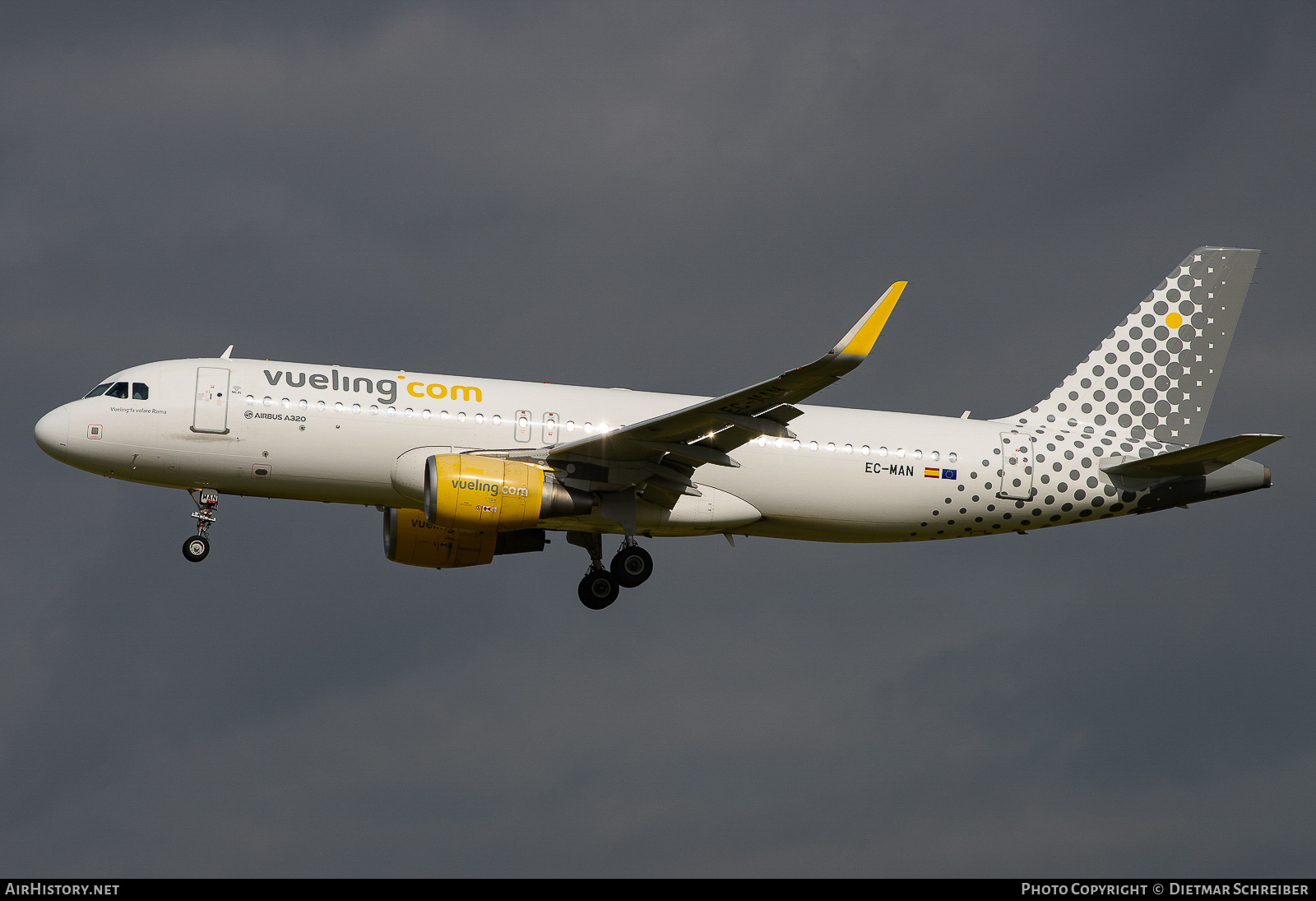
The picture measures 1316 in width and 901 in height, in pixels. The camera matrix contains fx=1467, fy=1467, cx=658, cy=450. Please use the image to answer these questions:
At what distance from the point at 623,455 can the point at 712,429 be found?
2.01 meters

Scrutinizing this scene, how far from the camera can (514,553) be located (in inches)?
1331

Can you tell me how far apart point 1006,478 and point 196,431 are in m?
17.3

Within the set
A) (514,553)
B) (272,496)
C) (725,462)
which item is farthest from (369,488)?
(725,462)

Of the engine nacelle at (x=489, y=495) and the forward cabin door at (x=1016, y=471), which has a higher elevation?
the forward cabin door at (x=1016, y=471)

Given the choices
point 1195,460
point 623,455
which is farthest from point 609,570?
point 1195,460

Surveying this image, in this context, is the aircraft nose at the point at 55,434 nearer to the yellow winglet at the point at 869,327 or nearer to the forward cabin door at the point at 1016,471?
the yellow winglet at the point at 869,327

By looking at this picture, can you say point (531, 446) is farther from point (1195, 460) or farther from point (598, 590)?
point (1195, 460)

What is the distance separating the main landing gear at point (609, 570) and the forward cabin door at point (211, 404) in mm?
8339

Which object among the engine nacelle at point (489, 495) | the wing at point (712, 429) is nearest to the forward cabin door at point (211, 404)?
the engine nacelle at point (489, 495)

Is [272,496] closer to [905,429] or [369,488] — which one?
[369,488]

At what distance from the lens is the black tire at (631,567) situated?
31.2 metres

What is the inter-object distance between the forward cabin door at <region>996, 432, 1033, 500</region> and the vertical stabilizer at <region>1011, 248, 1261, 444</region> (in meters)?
1.31

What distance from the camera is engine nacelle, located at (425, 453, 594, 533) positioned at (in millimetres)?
28094

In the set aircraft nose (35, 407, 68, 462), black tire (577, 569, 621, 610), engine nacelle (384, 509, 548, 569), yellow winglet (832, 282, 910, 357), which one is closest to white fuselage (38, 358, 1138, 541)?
aircraft nose (35, 407, 68, 462)
